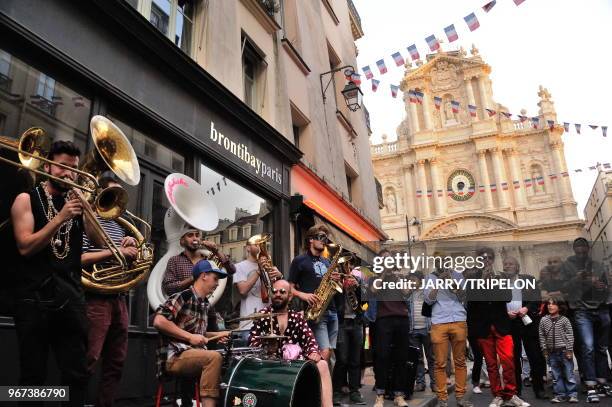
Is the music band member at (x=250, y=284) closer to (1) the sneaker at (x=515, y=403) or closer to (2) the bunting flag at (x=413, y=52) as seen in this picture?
(1) the sneaker at (x=515, y=403)

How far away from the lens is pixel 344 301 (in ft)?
20.6

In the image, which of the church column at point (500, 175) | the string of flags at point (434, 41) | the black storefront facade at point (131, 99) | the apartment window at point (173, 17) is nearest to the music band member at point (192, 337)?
the black storefront facade at point (131, 99)

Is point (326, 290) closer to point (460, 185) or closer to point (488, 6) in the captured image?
point (488, 6)

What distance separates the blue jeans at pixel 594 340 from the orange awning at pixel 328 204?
5737 millimetres

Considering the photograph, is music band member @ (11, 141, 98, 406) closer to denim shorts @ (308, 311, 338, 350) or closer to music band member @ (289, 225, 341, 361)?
music band member @ (289, 225, 341, 361)

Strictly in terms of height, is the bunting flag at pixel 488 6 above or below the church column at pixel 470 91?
below

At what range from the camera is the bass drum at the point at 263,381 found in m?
3.10

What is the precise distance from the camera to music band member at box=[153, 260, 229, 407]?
11.5 feet

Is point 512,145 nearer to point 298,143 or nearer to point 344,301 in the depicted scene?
point 298,143

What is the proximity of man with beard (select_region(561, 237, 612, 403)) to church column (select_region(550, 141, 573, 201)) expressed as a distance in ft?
125

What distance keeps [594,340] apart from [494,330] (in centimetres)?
248

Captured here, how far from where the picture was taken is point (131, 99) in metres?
5.75

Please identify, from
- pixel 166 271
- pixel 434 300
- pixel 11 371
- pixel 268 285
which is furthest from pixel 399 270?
pixel 11 371

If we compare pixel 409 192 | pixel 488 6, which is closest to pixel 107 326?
pixel 488 6
